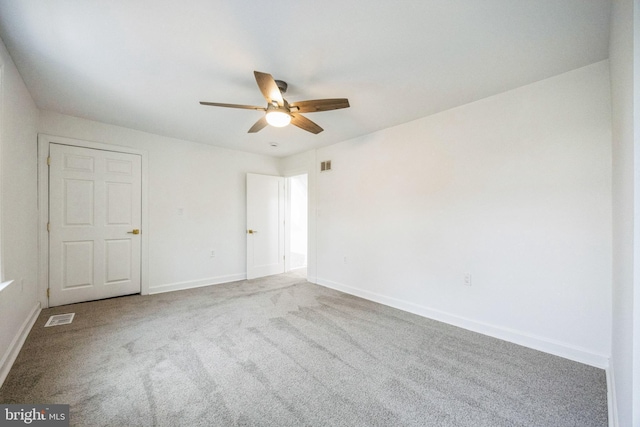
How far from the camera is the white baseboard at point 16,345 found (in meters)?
1.83

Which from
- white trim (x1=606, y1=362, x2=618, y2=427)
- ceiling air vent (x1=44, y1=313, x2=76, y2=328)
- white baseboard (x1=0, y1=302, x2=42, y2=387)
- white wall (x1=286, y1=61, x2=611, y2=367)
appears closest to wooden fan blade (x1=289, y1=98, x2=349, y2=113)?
white wall (x1=286, y1=61, x2=611, y2=367)

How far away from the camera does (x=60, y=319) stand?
2.83 m

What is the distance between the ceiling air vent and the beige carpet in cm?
8

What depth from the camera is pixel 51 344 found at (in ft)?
7.53

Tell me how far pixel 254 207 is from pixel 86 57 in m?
3.13

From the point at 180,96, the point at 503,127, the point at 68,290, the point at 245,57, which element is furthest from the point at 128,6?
the point at 68,290

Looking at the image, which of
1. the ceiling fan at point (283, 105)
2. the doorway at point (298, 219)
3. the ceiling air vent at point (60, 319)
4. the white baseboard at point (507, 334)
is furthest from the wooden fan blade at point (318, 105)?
the doorway at point (298, 219)

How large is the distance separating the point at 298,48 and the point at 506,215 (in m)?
2.44

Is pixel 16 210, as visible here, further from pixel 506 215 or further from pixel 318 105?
pixel 506 215

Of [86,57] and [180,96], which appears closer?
[86,57]

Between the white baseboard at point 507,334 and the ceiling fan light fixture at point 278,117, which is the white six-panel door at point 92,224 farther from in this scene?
the white baseboard at point 507,334

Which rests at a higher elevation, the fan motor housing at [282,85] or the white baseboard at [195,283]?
the fan motor housing at [282,85]

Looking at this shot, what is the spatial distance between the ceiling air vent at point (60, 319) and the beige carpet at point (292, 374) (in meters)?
0.08

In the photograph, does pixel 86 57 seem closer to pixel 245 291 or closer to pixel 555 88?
pixel 245 291
